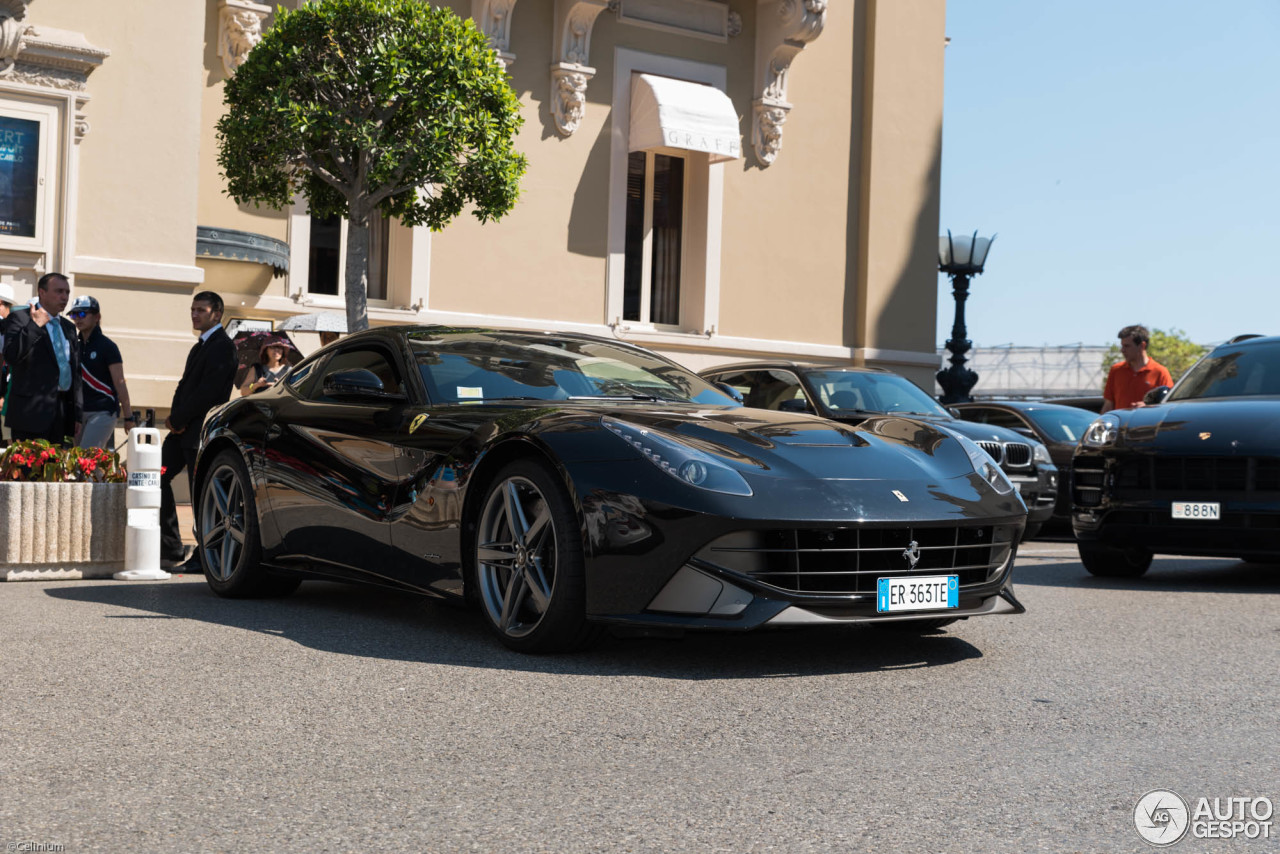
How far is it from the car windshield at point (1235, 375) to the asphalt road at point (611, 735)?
369cm

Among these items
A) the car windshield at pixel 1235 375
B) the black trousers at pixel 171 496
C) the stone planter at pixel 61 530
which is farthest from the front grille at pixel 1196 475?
the stone planter at pixel 61 530

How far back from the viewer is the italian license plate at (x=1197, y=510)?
9.29m

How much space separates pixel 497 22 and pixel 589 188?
7.97ft

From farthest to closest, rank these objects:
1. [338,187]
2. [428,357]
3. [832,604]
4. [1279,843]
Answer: [338,187]
[428,357]
[832,604]
[1279,843]

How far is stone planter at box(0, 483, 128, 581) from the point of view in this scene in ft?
28.8

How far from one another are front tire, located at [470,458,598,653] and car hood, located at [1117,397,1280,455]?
5130mm

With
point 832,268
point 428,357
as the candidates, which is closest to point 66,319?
point 428,357

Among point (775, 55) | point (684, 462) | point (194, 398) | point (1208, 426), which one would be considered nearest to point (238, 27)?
point (775, 55)

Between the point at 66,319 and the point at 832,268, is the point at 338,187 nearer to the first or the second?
the point at 66,319

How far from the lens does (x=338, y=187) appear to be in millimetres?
14000

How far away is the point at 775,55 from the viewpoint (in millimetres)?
21516

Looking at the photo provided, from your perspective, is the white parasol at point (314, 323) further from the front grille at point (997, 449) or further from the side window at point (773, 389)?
the front grille at point (997, 449)

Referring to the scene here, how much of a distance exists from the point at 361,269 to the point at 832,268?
1010 centimetres

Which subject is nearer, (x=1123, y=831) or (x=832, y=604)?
(x=1123, y=831)
